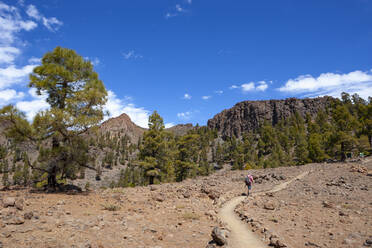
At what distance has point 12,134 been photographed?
46.4 feet

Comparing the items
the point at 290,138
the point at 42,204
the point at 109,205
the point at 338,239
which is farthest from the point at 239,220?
the point at 290,138

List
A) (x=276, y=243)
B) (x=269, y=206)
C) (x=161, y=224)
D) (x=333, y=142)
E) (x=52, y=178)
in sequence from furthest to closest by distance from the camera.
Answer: (x=333, y=142) < (x=52, y=178) < (x=269, y=206) < (x=161, y=224) < (x=276, y=243)

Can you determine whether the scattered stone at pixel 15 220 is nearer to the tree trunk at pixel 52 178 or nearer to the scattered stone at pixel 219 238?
the scattered stone at pixel 219 238

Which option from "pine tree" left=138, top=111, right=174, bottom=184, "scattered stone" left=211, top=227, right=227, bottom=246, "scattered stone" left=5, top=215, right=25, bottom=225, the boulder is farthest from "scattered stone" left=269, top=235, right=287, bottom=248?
"pine tree" left=138, top=111, right=174, bottom=184

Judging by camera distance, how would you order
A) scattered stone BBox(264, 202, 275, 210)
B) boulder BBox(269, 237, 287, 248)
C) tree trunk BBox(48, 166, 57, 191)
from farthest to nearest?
tree trunk BBox(48, 166, 57, 191), scattered stone BBox(264, 202, 275, 210), boulder BBox(269, 237, 287, 248)

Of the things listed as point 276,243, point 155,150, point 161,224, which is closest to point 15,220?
point 161,224

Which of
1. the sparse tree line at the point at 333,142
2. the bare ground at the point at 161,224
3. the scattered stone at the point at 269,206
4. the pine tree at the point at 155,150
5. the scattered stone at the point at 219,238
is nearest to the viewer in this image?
the bare ground at the point at 161,224

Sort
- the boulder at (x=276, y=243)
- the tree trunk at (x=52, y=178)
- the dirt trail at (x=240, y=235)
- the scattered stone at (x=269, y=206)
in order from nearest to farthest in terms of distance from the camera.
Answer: the boulder at (x=276, y=243) → the dirt trail at (x=240, y=235) → the scattered stone at (x=269, y=206) → the tree trunk at (x=52, y=178)

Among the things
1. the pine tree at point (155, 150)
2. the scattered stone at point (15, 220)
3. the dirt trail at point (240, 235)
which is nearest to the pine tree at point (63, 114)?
the scattered stone at point (15, 220)

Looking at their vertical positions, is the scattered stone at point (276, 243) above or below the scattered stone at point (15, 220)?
below

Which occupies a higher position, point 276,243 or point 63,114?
point 63,114

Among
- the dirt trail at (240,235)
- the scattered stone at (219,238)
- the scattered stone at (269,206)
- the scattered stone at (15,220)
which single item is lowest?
the scattered stone at (269,206)

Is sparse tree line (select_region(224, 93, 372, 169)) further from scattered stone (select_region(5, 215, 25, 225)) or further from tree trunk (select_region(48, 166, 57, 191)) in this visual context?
scattered stone (select_region(5, 215, 25, 225))

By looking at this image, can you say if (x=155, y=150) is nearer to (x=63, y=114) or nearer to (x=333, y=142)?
(x=63, y=114)
